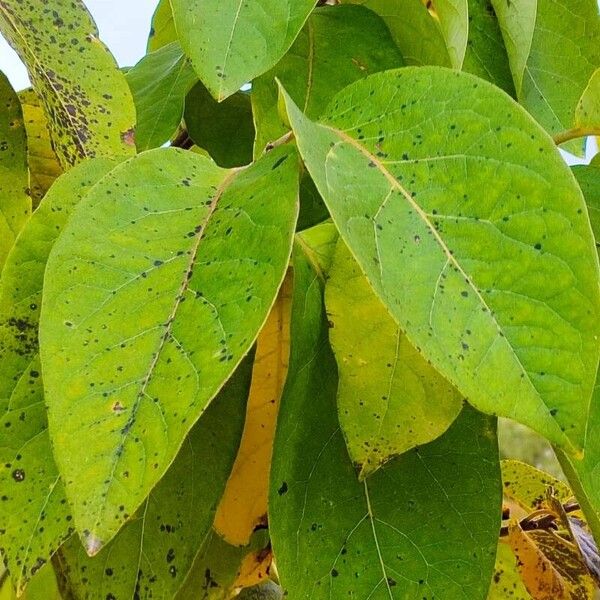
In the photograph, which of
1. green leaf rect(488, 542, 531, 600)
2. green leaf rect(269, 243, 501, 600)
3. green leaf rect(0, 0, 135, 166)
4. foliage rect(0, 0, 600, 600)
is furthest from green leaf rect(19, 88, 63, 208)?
green leaf rect(488, 542, 531, 600)

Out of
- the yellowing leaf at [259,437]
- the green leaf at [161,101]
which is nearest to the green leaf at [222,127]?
the green leaf at [161,101]

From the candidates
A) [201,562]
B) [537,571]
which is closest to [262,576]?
[201,562]

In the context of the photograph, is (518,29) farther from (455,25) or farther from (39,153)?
(39,153)

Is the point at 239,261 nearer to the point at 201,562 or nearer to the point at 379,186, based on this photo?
the point at 379,186

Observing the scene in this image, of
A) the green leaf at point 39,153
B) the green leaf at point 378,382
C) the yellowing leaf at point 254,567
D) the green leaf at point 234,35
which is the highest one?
the green leaf at point 234,35

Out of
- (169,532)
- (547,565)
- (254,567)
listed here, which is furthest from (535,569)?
(169,532)

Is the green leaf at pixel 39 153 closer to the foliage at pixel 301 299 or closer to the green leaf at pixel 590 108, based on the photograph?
the foliage at pixel 301 299

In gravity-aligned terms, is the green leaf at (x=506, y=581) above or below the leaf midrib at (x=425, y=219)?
below
